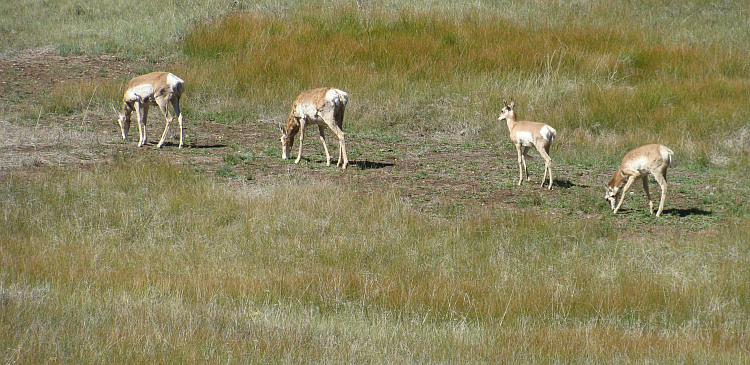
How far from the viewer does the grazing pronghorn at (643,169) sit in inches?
382

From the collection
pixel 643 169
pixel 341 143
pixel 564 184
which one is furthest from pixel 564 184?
pixel 341 143

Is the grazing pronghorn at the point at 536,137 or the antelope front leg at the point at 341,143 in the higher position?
the grazing pronghorn at the point at 536,137

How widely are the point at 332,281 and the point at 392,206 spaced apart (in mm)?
2429

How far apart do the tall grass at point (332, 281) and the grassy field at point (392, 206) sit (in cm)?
3

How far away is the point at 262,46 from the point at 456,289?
12.9 m

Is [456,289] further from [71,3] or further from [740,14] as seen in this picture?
[71,3]

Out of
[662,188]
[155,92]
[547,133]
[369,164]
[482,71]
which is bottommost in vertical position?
[369,164]

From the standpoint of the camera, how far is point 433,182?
11617 millimetres

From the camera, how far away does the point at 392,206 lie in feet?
31.3

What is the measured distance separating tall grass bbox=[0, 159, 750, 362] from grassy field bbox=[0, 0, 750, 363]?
0.10ft

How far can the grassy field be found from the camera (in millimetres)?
6062

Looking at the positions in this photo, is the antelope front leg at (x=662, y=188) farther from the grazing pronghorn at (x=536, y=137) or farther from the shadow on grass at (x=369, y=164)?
the shadow on grass at (x=369, y=164)

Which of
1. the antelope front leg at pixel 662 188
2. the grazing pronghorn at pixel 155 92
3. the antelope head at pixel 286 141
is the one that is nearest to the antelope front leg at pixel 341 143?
the antelope head at pixel 286 141

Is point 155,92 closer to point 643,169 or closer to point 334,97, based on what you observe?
point 334,97
